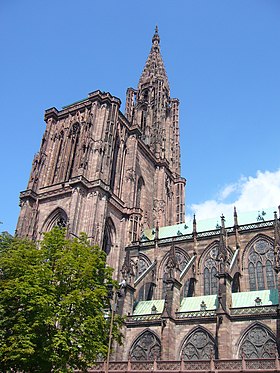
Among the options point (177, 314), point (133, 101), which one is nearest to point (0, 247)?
point (177, 314)

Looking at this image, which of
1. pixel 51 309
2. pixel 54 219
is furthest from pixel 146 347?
pixel 54 219

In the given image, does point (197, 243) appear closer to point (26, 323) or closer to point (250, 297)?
point (250, 297)

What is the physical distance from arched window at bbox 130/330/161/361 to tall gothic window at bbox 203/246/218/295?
7.56 meters

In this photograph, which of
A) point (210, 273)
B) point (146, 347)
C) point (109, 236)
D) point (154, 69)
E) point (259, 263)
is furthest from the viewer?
point (154, 69)

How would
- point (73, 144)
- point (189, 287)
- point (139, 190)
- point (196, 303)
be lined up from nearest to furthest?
point (196, 303)
point (189, 287)
point (73, 144)
point (139, 190)

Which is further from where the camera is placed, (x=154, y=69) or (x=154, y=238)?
(x=154, y=69)

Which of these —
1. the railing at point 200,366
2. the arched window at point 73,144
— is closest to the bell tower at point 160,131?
the arched window at point 73,144

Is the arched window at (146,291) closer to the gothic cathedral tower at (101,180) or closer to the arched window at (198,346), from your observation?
the gothic cathedral tower at (101,180)

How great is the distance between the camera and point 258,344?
76.6 ft

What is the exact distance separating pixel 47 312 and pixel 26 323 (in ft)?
3.99

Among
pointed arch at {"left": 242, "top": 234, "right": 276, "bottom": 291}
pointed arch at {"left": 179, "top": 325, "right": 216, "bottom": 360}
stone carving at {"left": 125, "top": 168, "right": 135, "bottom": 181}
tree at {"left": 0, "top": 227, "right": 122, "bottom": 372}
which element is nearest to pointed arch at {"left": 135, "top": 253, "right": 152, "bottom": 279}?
stone carving at {"left": 125, "top": 168, "right": 135, "bottom": 181}

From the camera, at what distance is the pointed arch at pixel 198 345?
24500mm

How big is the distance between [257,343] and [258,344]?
9cm

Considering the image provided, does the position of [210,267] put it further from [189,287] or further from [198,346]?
[198,346]
